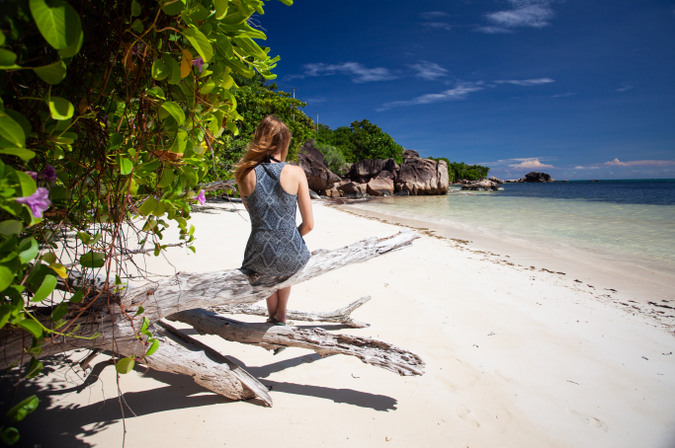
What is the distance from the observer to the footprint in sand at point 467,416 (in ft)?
8.36

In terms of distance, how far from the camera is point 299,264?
8.36 ft

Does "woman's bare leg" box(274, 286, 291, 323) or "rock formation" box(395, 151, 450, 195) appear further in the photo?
"rock formation" box(395, 151, 450, 195)

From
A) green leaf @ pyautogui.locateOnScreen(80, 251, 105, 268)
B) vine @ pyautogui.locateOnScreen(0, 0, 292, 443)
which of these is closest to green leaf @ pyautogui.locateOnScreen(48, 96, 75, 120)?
vine @ pyautogui.locateOnScreen(0, 0, 292, 443)

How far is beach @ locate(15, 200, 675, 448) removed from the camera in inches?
89.9

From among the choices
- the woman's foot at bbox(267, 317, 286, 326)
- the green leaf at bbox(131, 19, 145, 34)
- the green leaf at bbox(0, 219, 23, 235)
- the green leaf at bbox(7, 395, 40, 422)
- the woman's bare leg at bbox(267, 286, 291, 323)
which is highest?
the green leaf at bbox(131, 19, 145, 34)

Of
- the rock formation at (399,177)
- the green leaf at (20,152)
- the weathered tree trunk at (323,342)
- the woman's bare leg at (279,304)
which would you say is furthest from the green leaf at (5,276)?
the rock formation at (399,177)

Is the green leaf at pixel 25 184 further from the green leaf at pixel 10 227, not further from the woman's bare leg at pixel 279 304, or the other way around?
the woman's bare leg at pixel 279 304

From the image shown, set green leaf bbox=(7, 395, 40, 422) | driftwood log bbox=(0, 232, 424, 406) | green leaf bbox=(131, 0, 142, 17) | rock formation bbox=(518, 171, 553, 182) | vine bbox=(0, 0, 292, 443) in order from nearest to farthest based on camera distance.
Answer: vine bbox=(0, 0, 292, 443)
green leaf bbox=(131, 0, 142, 17)
green leaf bbox=(7, 395, 40, 422)
driftwood log bbox=(0, 232, 424, 406)
rock formation bbox=(518, 171, 553, 182)

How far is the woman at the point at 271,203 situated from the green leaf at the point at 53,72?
5.40 feet

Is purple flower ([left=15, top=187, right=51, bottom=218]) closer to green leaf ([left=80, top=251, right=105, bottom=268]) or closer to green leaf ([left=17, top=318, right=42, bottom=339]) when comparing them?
green leaf ([left=17, top=318, right=42, bottom=339])

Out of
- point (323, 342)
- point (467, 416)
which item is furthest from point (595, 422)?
point (323, 342)

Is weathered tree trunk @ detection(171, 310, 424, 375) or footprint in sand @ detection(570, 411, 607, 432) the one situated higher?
weathered tree trunk @ detection(171, 310, 424, 375)

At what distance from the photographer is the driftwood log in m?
1.89

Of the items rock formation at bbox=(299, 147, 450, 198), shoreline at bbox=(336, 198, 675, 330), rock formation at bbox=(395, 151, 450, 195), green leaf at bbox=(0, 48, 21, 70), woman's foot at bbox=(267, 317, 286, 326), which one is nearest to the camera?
green leaf at bbox=(0, 48, 21, 70)
